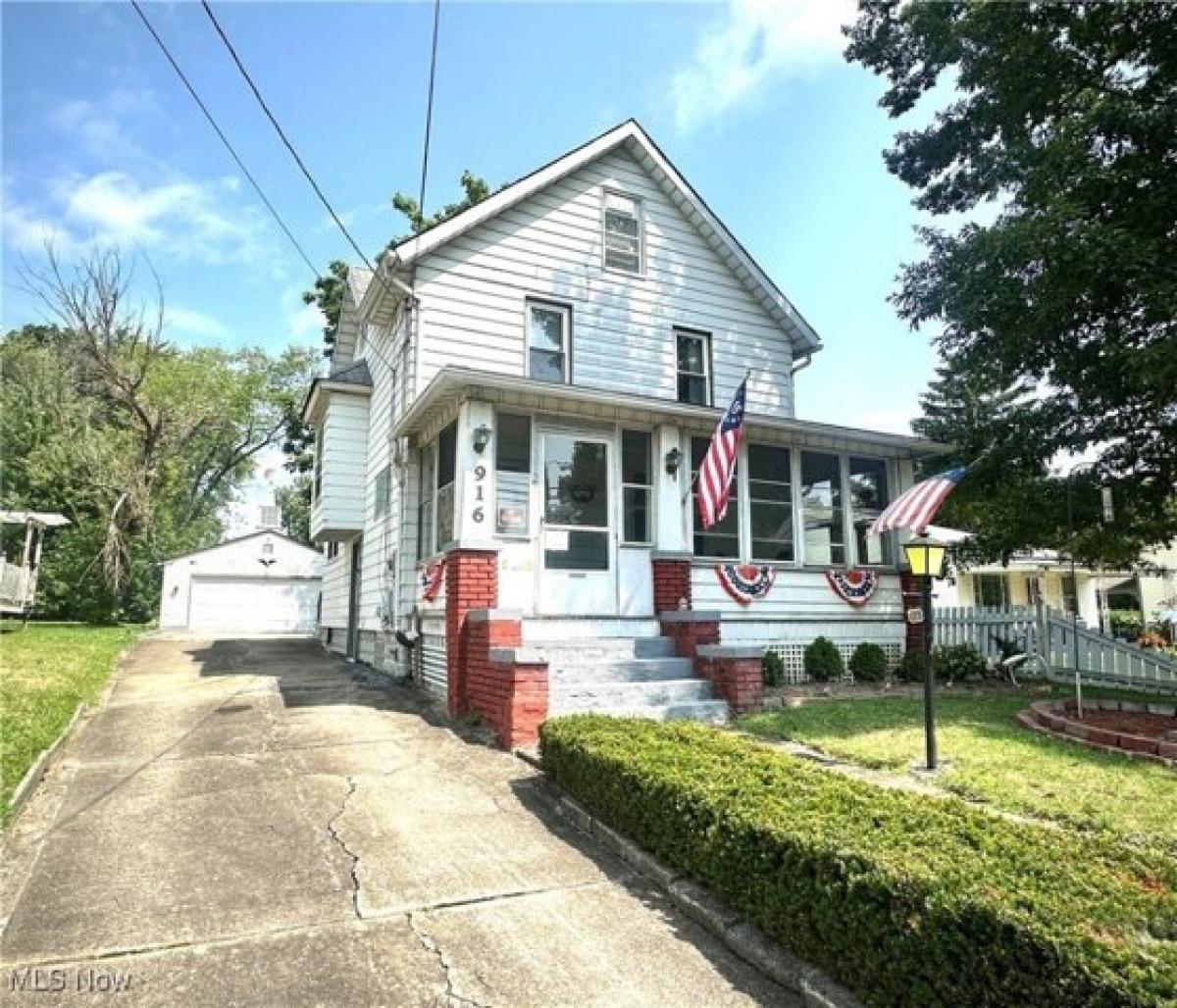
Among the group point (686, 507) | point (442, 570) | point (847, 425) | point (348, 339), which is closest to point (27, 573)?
point (348, 339)

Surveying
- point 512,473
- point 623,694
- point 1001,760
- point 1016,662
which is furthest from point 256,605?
point 1001,760

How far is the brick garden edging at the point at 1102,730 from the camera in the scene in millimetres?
6035

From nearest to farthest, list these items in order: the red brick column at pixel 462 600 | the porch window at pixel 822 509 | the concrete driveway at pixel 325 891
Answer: the concrete driveway at pixel 325 891, the red brick column at pixel 462 600, the porch window at pixel 822 509

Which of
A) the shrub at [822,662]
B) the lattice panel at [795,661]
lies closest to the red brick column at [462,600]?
the lattice panel at [795,661]

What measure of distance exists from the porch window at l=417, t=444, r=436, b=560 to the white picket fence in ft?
22.6

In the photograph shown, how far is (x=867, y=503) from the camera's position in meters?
11.6

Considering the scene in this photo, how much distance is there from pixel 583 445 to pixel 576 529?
1085mm

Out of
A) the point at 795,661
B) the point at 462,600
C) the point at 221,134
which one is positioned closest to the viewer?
the point at 462,600

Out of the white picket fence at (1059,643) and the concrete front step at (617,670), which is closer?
the concrete front step at (617,670)

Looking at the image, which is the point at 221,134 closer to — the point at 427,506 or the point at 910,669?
the point at 427,506

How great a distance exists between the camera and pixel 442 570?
29.6 ft

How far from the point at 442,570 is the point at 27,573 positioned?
1480 centimetres

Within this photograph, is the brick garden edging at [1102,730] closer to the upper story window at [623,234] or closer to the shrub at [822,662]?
the shrub at [822,662]

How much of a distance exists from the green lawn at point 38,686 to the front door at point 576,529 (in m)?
5.04
